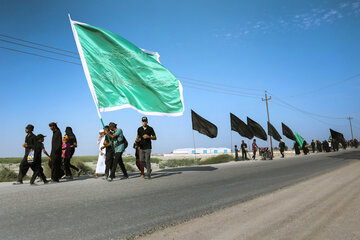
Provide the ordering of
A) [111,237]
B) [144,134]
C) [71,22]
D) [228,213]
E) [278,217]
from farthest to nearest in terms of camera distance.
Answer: [144,134]
[71,22]
[228,213]
[278,217]
[111,237]

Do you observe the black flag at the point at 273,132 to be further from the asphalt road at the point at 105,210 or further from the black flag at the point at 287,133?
the asphalt road at the point at 105,210

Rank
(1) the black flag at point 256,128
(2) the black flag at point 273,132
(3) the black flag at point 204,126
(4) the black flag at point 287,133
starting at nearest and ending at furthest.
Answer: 1. (3) the black flag at point 204,126
2. (1) the black flag at point 256,128
3. (2) the black flag at point 273,132
4. (4) the black flag at point 287,133

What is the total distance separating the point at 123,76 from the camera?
25.6 feet

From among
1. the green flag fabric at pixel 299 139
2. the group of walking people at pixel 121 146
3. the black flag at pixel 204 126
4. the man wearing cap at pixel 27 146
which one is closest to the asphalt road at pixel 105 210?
the group of walking people at pixel 121 146

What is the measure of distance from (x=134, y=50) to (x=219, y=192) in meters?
5.24

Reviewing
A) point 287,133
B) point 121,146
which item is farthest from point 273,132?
point 121,146

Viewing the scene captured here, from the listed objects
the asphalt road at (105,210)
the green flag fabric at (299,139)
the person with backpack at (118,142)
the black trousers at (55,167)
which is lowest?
the asphalt road at (105,210)

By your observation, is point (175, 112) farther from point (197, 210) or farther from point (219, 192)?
point (197, 210)

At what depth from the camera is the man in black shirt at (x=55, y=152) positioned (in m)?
8.39

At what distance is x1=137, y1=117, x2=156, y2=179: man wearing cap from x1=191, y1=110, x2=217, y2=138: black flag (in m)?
13.0

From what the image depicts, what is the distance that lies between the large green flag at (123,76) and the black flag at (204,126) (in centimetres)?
1276

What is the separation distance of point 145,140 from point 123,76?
6.96 feet

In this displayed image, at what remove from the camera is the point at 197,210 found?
4.01 m

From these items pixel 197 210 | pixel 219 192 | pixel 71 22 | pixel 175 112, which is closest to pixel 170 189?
pixel 219 192
